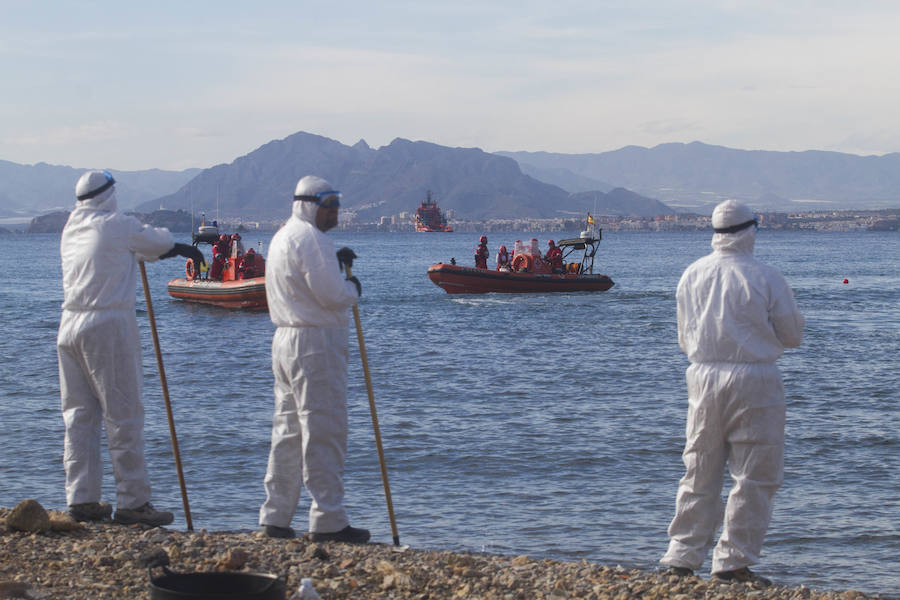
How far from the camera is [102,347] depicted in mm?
5891

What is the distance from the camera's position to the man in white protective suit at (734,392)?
5.26 meters

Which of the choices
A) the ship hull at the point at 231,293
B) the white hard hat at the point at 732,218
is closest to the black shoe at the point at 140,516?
the white hard hat at the point at 732,218

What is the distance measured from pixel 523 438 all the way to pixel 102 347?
7.37m

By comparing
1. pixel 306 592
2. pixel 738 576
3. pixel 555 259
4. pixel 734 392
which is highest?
pixel 734 392

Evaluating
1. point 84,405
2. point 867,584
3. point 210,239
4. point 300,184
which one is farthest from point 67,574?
point 210,239

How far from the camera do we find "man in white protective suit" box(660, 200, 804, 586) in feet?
17.3

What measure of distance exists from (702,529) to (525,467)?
18.5ft

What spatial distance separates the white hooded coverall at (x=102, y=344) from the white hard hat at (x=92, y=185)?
0.10 ft

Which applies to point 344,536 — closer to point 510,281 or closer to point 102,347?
point 102,347

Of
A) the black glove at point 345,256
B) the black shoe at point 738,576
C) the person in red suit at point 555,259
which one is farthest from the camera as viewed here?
the person in red suit at point 555,259

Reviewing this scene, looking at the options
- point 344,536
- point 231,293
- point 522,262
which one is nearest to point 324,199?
point 344,536

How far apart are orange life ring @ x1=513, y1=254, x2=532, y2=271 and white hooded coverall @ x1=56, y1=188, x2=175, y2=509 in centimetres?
2914

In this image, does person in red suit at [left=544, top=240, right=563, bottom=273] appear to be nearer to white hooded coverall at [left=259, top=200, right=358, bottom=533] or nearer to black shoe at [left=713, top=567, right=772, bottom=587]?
white hooded coverall at [left=259, top=200, right=358, bottom=533]

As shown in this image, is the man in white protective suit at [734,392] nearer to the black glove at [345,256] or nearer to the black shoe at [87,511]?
the black glove at [345,256]
